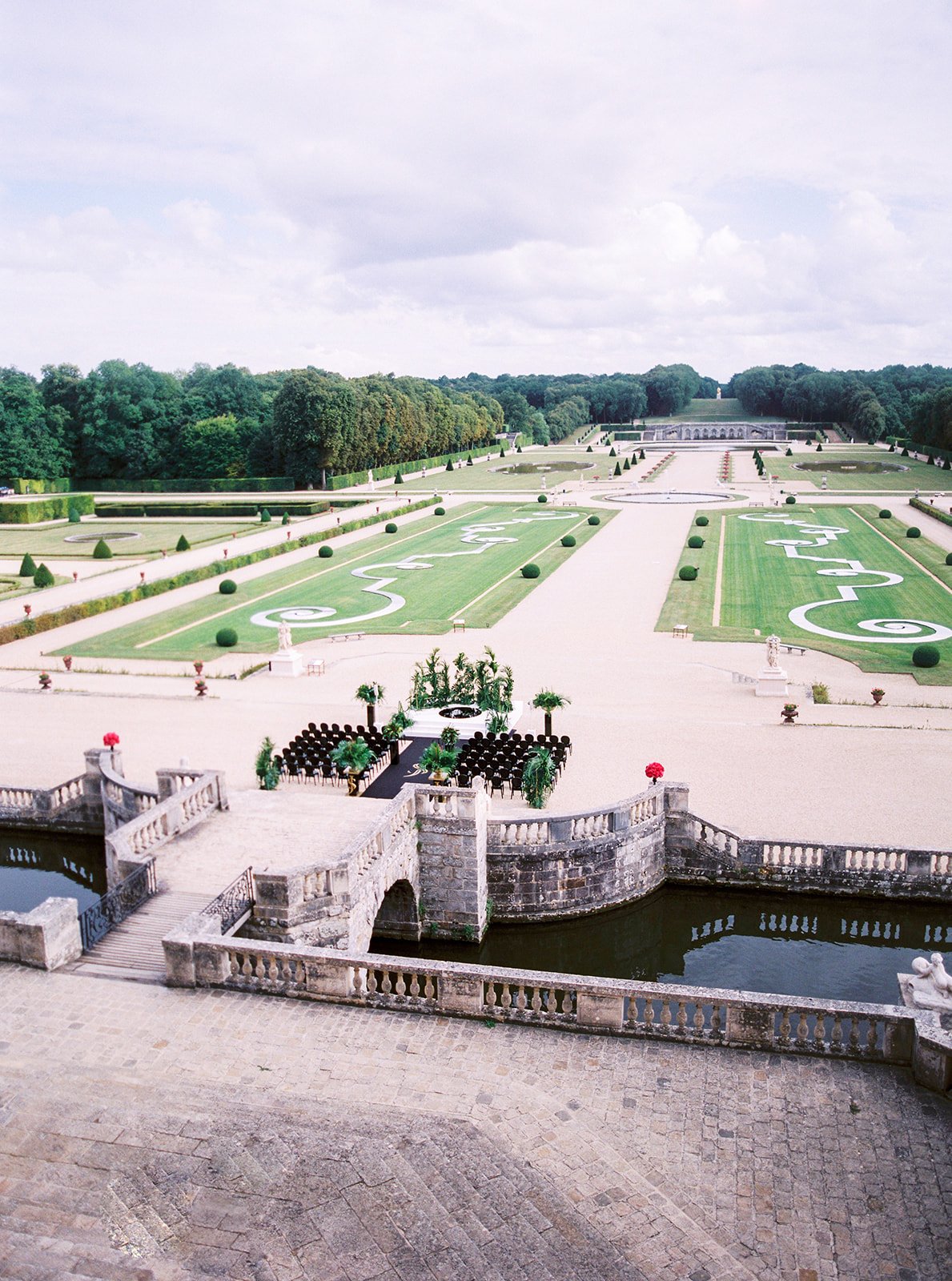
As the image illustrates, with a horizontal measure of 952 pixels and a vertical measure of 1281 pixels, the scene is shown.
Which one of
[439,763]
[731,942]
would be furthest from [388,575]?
[731,942]

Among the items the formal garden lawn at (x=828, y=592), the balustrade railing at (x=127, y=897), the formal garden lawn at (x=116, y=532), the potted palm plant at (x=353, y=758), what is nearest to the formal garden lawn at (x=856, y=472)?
the formal garden lawn at (x=828, y=592)

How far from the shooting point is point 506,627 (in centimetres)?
4100

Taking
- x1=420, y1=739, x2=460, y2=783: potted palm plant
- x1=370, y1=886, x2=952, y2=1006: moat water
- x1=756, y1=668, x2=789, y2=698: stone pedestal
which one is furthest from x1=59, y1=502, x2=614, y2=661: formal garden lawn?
x1=370, y1=886, x2=952, y2=1006: moat water

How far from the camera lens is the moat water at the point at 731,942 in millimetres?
18578

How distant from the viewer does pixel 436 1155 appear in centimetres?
1020

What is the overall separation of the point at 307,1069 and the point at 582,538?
186ft

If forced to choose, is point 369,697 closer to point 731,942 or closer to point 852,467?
point 731,942

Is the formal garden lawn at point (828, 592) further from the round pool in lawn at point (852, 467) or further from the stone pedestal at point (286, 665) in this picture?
the round pool in lawn at point (852, 467)

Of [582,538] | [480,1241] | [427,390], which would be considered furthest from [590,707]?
[427,390]

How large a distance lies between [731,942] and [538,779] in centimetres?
521

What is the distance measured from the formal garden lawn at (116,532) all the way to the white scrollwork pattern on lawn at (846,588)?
3832 centimetres

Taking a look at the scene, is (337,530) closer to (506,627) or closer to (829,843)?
(506,627)

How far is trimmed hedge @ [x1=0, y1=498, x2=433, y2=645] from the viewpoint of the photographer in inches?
1646

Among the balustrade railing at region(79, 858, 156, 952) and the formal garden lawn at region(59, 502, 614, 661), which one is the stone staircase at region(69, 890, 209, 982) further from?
the formal garden lawn at region(59, 502, 614, 661)
